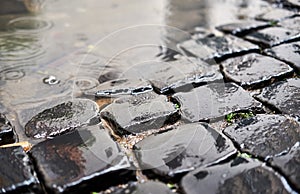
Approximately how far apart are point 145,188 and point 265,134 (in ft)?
2.38

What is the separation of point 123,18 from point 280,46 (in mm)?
1814

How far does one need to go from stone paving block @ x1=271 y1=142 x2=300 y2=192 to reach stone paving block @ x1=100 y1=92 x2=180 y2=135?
65 centimetres

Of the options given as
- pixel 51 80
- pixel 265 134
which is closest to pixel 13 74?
pixel 51 80

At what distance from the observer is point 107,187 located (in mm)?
1746

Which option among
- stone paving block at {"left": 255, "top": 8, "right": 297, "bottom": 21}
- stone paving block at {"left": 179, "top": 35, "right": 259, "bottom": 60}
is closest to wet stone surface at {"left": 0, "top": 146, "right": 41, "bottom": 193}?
stone paving block at {"left": 179, "top": 35, "right": 259, "bottom": 60}

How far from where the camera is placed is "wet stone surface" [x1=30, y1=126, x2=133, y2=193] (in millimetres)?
1711

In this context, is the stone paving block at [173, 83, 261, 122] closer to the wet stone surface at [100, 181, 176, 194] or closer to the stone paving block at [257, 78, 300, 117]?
the stone paving block at [257, 78, 300, 117]

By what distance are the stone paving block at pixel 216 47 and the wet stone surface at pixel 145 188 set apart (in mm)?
1544

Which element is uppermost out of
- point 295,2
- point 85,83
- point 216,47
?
point 295,2

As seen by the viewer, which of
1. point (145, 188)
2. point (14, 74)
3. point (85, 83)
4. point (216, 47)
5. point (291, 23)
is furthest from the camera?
point (291, 23)

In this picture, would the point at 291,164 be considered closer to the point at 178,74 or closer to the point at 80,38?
the point at 178,74

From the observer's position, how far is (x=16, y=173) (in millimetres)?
1763

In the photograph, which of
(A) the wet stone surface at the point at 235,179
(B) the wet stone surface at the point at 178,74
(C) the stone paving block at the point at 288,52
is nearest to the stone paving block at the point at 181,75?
(B) the wet stone surface at the point at 178,74

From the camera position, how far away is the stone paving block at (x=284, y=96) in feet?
7.43
